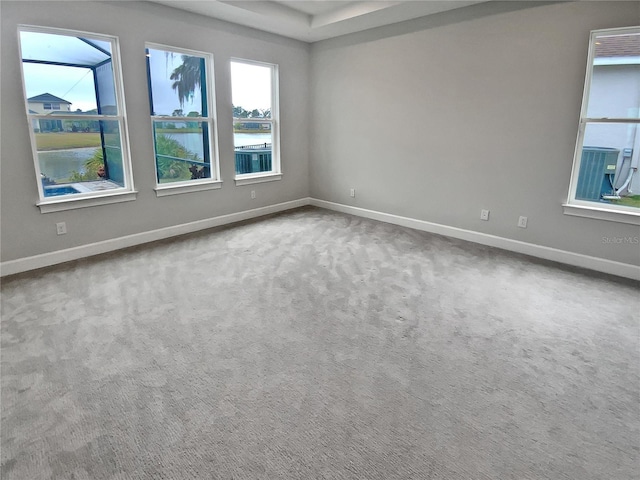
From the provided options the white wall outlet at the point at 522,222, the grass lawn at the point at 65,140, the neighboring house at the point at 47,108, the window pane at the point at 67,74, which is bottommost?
the white wall outlet at the point at 522,222

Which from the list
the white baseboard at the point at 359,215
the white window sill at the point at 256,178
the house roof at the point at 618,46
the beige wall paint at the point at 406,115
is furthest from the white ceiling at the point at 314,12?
the white baseboard at the point at 359,215

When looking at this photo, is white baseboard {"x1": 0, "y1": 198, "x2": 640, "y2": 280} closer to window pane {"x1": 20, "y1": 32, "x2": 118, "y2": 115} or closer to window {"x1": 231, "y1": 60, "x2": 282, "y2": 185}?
window {"x1": 231, "y1": 60, "x2": 282, "y2": 185}

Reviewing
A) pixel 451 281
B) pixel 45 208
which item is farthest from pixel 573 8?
pixel 45 208

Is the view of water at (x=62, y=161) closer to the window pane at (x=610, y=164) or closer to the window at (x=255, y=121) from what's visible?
the window at (x=255, y=121)

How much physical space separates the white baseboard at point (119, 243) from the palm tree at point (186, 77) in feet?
4.88

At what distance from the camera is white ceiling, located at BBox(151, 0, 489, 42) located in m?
4.02

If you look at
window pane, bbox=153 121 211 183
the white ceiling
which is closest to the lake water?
window pane, bbox=153 121 211 183

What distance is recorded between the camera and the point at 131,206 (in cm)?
420

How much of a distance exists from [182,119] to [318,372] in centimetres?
362

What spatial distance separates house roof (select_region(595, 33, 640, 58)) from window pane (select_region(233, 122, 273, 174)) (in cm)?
396

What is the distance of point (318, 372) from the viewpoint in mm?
2121

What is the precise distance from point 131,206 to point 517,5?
4.50 m

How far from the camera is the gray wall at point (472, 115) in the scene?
11.8ft

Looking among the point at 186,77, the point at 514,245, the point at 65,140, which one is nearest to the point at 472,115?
the point at 514,245
